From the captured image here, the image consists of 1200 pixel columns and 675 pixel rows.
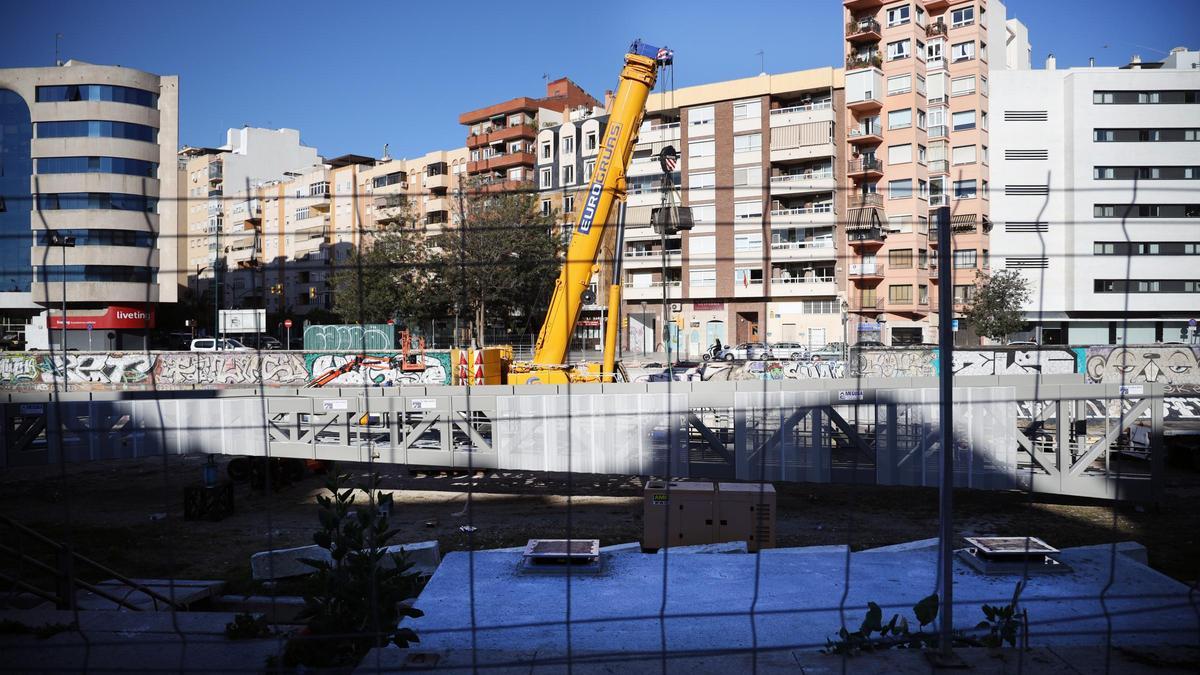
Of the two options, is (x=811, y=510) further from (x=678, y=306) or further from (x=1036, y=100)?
(x=1036, y=100)

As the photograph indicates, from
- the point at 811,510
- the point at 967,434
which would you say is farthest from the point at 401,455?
the point at 967,434

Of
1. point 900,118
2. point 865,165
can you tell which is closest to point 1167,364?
point 865,165

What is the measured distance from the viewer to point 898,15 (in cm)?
4388

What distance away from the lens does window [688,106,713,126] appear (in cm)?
4444

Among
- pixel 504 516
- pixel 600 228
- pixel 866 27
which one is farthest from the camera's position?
pixel 866 27

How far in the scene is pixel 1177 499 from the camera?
1414 cm

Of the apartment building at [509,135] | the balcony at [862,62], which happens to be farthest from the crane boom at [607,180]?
the apartment building at [509,135]

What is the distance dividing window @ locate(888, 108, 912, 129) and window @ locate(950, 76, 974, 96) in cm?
337

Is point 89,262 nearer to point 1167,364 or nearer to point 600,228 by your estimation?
point 600,228

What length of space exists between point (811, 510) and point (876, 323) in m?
3.96

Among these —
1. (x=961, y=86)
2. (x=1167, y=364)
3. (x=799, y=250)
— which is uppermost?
(x=961, y=86)

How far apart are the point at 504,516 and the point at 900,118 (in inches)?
1441

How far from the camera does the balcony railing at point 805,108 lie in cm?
4253

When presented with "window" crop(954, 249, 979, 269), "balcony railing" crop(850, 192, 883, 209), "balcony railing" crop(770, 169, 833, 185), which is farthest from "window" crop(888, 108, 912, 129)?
"window" crop(954, 249, 979, 269)
